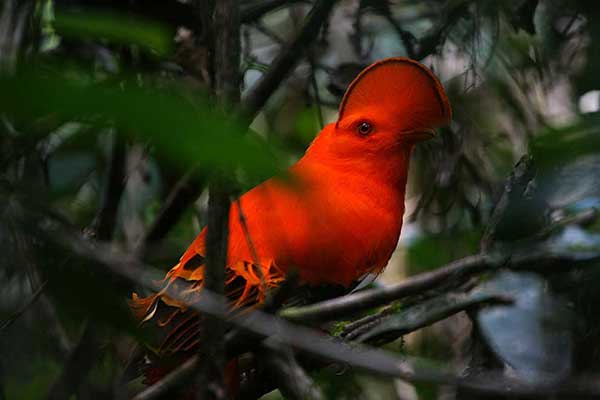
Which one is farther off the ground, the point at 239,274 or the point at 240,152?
the point at 240,152

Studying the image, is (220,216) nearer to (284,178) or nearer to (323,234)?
(284,178)

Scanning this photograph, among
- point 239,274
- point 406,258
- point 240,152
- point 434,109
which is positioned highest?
point 240,152

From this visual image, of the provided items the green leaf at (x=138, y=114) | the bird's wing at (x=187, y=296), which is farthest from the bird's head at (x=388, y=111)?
the green leaf at (x=138, y=114)

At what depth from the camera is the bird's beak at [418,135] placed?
276 centimetres

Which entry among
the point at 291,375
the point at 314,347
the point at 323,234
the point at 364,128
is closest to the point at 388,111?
the point at 364,128

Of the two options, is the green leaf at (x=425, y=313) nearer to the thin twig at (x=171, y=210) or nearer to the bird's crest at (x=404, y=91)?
the bird's crest at (x=404, y=91)

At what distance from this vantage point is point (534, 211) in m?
2.15

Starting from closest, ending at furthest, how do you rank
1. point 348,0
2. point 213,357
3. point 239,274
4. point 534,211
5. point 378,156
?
point 213,357
point 534,211
point 239,274
point 378,156
point 348,0

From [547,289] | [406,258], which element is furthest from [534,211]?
[406,258]

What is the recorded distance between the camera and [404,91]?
2.69 meters

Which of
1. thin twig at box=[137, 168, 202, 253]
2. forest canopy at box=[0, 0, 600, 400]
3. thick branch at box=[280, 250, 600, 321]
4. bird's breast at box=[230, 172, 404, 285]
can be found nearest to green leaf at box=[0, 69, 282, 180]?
forest canopy at box=[0, 0, 600, 400]

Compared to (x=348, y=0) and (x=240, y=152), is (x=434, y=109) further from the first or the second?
(x=240, y=152)

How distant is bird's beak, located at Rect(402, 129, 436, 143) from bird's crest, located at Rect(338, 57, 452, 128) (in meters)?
0.02

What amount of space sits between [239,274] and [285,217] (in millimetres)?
210
